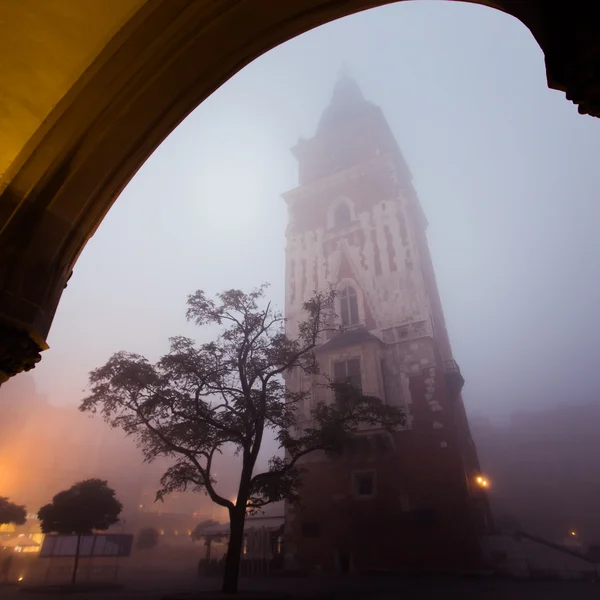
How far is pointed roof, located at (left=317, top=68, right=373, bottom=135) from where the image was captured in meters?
35.5

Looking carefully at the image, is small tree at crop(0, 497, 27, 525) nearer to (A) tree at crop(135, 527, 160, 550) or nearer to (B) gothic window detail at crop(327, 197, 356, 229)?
(A) tree at crop(135, 527, 160, 550)

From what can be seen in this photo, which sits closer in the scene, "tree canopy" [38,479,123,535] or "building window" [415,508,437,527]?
"building window" [415,508,437,527]

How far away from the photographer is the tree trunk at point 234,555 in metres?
11.6

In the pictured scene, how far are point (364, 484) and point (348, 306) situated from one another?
997 cm

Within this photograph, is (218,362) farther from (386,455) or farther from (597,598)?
(597,598)

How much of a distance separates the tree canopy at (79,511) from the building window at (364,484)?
12640 mm

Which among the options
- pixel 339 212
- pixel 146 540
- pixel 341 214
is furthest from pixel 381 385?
pixel 146 540

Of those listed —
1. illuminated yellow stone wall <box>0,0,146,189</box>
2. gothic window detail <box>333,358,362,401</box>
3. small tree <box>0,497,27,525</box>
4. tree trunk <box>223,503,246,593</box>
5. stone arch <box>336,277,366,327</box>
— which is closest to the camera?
illuminated yellow stone wall <box>0,0,146,189</box>

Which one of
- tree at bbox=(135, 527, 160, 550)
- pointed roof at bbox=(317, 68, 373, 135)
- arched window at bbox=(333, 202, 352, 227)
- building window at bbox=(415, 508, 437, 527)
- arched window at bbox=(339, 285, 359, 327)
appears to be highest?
pointed roof at bbox=(317, 68, 373, 135)

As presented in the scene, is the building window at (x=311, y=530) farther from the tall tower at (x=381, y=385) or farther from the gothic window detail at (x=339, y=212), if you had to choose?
the gothic window detail at (x=339, y=212)

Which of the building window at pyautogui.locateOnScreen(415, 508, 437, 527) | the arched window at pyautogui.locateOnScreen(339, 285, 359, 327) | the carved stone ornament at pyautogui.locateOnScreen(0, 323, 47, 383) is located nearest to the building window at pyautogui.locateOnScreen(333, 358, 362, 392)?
the arched window at pyautogui.locateOnScreen(339, 285, 359, 327)

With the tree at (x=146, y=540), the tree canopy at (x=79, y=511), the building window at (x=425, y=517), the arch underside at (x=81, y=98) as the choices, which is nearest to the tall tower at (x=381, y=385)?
the building window at (x=425, y=517)

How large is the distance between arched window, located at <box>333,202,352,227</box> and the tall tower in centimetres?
8

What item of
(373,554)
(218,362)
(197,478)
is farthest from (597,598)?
(218,362)
